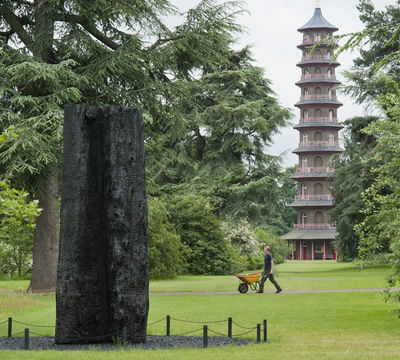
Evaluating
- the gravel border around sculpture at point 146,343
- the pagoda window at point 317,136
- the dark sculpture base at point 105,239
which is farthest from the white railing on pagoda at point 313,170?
the dark sculpture base at point 105,239

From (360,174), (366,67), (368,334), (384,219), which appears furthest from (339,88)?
(368,334)

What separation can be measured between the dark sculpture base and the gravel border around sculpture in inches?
6.5

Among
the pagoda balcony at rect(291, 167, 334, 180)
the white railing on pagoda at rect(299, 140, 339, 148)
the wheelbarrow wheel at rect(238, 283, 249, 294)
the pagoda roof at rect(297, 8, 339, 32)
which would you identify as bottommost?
the wheelbarrow wheel at rect(238, 283, 249, 294)

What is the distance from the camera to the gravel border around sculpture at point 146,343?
34.0ft

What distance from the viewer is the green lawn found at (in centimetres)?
976

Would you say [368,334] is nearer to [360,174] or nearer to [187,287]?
[187,287]

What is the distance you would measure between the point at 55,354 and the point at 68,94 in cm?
1322

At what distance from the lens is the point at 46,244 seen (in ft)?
75.4

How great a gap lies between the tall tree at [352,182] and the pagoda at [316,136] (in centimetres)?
2910

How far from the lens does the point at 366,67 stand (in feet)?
136

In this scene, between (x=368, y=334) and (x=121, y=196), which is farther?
(x=368, y=334)

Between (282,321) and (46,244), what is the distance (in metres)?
10.3

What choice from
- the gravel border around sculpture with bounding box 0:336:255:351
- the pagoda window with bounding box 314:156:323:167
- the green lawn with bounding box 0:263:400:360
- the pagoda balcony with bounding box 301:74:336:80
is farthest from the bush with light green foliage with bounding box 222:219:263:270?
the gravel border around sculpture with bounding box 0:336:255:351

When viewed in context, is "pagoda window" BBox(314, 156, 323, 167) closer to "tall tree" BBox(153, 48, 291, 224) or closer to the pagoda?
the pagoda
